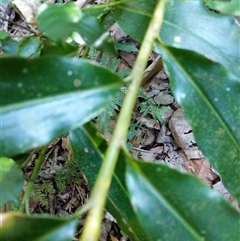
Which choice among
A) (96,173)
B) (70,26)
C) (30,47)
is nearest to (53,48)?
(30,47)

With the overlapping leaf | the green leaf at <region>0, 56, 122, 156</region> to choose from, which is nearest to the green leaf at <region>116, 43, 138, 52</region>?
the overlapping leaf

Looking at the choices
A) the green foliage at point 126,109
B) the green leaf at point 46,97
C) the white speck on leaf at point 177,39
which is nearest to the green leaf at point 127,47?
the green foliage at point 126,109

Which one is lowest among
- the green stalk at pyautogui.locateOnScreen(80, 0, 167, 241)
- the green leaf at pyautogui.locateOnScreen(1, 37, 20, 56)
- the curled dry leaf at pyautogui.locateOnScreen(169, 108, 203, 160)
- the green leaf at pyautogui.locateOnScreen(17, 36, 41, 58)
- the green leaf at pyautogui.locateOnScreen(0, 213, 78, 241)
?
the curled dry leaf at pyautogui.locateOnScreen(169, 108, 203, 160)

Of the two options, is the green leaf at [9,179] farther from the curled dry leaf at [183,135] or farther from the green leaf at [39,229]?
the curled dry leaf at [183,135]

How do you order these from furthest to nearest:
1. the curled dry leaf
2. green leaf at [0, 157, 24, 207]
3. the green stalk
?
the curled dry leaf → green leaf at [0, 157, 24, 207] → the green stalk

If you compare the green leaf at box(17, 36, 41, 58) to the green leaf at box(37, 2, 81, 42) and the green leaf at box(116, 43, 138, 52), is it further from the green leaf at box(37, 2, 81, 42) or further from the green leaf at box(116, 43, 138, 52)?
the green leaf at box(116, 43, 138, 52)

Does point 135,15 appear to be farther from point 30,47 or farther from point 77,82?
point 77,82
